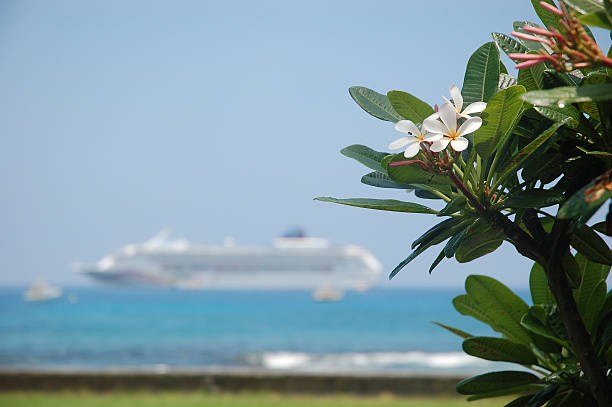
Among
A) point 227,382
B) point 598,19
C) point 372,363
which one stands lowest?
point 372,363

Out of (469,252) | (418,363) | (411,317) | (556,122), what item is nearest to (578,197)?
(556,122)

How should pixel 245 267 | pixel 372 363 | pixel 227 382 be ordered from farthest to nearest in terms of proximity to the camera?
pixel 245 267 < pixel 372 363 < pixel 227 382

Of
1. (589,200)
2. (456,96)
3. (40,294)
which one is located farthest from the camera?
(40,294)

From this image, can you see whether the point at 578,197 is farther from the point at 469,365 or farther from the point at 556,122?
the point at 469,365

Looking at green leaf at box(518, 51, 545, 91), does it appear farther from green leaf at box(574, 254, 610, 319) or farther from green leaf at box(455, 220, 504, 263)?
green leaf at box(574, 254, 610, 319)

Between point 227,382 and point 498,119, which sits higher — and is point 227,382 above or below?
below

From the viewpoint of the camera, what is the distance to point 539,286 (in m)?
0.75

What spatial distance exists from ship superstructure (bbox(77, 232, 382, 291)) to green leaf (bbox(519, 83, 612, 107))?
32881 millimetres

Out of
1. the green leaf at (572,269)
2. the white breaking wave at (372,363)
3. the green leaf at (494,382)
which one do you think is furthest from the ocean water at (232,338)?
the green leaf at (572,269)

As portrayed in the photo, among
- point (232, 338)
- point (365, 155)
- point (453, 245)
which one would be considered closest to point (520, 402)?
point (453, 245)

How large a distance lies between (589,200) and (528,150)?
0.36 ft

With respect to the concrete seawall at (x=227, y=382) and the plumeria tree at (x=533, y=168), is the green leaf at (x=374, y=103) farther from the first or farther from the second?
the concrete seawall at (x=227, y=382)

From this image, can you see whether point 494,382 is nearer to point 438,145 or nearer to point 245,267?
point 438,145

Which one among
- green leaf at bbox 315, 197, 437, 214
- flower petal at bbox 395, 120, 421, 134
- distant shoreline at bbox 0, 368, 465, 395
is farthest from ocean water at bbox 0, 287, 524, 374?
flower petal at bbox 395, 120, 421, 134
